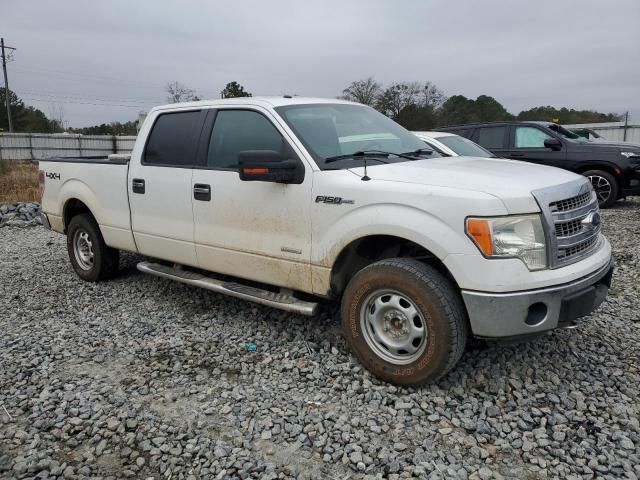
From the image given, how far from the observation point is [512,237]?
299 cm

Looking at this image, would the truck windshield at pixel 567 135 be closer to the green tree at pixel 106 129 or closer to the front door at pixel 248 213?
the front door at pixel 248 213

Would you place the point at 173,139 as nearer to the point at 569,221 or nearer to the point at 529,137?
the point at 569,221

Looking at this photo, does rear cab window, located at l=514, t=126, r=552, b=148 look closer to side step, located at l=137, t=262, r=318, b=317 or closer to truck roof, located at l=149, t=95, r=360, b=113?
truck roof, located at l=149, t=95, r=360, b=113

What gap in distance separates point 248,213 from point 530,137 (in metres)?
8.53

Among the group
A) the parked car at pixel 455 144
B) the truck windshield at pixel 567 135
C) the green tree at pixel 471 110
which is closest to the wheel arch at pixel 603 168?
the truck windshield at pixel 567 135

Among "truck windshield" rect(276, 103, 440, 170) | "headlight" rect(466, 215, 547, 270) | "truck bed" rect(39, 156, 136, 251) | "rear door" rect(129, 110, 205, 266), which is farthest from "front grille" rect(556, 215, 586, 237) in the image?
"truck bed" rect(39, 156, 136, 251)

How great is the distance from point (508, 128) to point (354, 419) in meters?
9.27

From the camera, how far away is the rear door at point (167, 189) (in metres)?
4.57

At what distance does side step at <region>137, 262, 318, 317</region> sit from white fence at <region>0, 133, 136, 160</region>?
23101mm

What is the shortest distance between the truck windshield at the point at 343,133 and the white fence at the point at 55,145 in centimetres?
2391

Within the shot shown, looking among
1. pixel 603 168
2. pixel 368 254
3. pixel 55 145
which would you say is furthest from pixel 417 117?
pixel 368 254

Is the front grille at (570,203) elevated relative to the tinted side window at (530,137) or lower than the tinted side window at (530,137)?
lower

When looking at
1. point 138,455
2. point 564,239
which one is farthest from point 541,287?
point 138,455

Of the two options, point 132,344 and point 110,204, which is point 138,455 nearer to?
point 132,344
